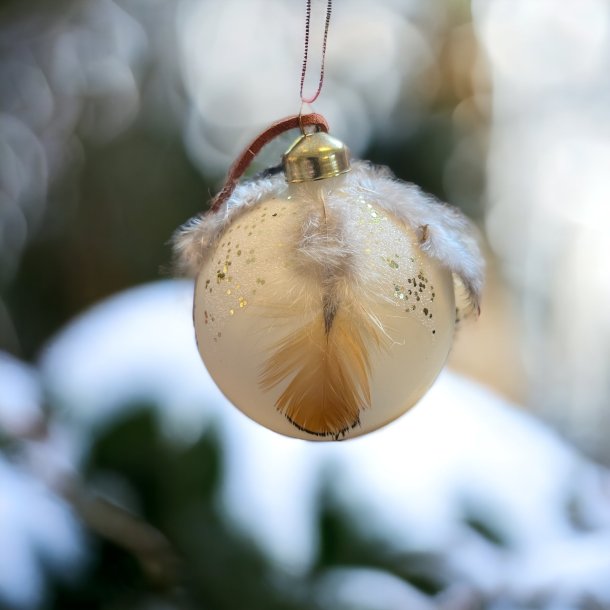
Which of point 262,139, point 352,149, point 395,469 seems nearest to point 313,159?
point 262,139

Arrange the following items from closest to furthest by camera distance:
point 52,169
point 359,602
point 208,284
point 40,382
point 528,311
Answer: point 208,284, point 359,602, point 40,382, point 52,169, point 528,311

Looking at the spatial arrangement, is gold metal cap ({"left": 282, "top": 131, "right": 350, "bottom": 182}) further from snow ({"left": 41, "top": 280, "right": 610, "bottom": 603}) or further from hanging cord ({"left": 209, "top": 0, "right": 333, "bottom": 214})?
snow ({"left": 41, "top": 280, "right": 610, "bottom": 603})

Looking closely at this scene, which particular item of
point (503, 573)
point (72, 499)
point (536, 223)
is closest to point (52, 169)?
point (72, 499)

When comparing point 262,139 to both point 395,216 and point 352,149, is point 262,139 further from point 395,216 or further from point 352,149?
point 352,149

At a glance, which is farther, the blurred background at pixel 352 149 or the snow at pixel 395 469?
the blurred background at pixel 352 149

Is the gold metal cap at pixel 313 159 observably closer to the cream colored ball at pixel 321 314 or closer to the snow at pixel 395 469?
the cream colored ball at pixel 321 314

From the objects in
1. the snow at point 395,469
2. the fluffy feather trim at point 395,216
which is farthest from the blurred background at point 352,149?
the fluffy feather trim at point 395,216

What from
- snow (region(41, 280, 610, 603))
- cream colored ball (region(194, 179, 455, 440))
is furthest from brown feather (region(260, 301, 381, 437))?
snow (region(41, 280, 610, 603))

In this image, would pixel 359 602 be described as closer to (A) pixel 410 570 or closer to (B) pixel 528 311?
(A) pixel 410 570
